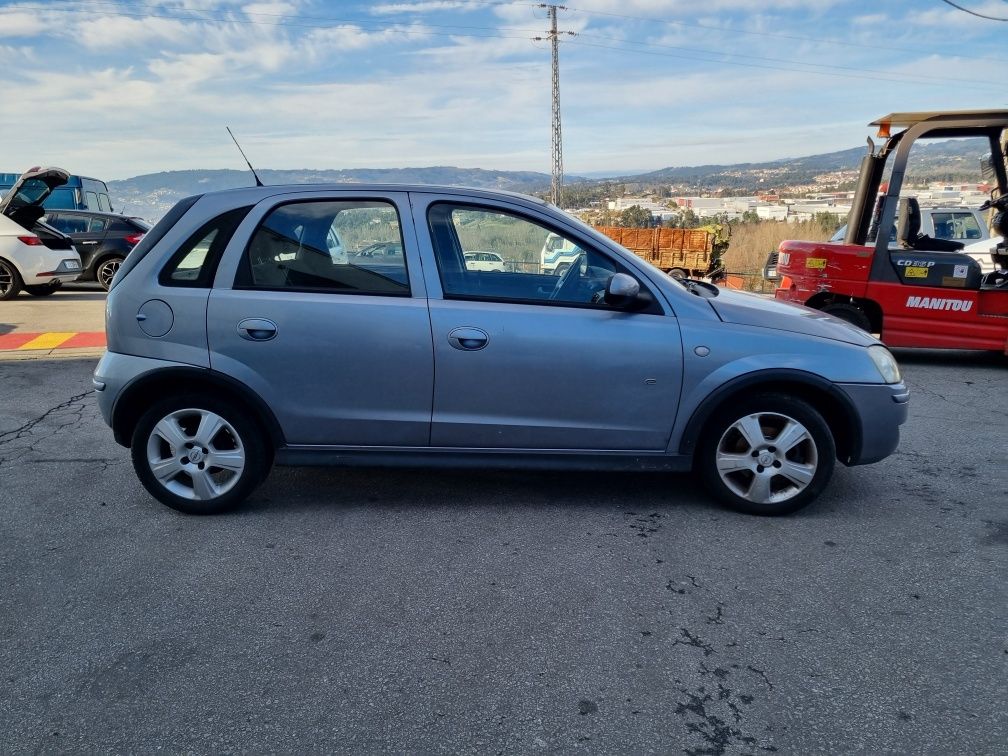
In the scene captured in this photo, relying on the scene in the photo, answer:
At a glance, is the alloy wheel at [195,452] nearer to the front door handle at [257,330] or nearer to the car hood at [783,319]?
the front door handle at [257,330]

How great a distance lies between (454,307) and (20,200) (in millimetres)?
12694

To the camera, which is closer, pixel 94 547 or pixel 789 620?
pixel 789 620

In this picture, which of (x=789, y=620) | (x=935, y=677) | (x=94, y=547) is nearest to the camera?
(x=935, y=677)

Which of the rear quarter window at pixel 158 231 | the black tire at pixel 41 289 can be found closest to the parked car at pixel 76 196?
the black tire at pixel 41 289

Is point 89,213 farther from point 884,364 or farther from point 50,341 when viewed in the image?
point 884,364

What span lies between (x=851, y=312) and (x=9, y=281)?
44.0ft

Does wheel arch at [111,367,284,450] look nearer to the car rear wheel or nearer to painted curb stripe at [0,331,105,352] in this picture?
painted curb stripe at [0,331,105,352]

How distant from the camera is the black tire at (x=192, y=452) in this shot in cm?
414

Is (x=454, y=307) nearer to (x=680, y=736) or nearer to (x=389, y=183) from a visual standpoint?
(x=389, y=183)

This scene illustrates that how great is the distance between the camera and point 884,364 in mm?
4250

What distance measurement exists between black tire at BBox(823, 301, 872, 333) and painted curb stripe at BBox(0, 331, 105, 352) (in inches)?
335

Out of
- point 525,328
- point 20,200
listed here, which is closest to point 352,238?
point 525,328

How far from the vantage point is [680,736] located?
250 centimetres

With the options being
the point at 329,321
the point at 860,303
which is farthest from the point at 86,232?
the point at 860,303
